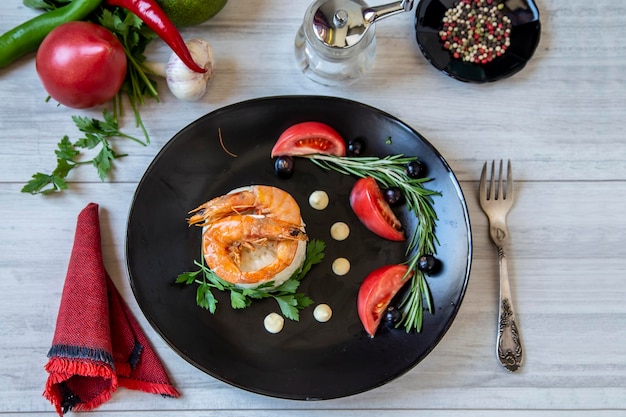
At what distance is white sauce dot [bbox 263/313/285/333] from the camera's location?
1.28 metres

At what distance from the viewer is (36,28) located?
1.32 metres

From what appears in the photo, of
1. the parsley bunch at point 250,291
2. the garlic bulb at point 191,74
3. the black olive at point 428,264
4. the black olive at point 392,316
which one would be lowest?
the black olive at point 392,316

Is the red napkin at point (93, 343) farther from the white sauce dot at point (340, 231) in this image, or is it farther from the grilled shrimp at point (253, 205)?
the white sauce dot at point (340, 231)

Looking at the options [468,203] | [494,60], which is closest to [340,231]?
[468,203]

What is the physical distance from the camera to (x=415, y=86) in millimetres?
1409

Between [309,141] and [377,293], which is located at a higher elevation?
[309,141]

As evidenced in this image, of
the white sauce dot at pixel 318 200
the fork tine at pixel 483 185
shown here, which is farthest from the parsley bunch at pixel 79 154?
the fork tine at pixel 483 185

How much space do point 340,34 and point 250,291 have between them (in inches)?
20.7

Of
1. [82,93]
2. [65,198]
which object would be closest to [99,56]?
[82,93]

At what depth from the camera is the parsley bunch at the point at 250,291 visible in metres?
1.25

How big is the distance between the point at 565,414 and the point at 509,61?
0.74m

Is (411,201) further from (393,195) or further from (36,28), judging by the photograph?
(36,28)

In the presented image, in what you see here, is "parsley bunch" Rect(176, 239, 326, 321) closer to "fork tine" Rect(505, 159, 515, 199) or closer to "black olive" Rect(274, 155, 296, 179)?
"black olive" Rect(274, 155, 296, 179)

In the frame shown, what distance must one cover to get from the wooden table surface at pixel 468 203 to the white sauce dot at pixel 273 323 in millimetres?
142
